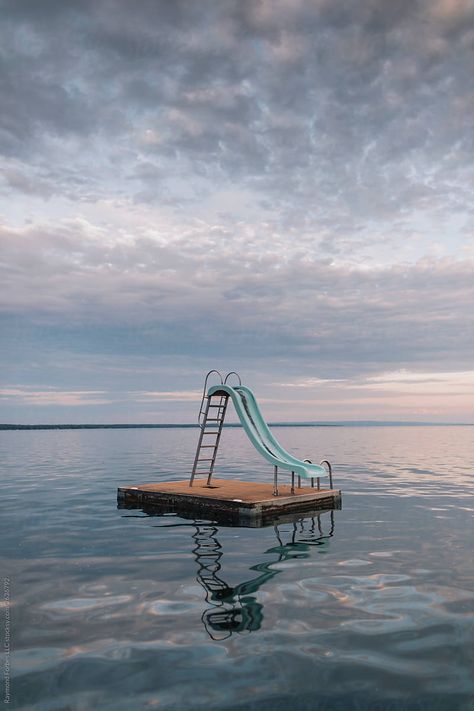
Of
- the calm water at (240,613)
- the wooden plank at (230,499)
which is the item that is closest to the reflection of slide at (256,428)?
the wooden plank at (230,499)

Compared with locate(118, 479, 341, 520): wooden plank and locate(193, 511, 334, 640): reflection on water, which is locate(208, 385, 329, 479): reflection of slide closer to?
locate(118, 479, 341, 520): wooden plank

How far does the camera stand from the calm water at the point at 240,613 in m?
5.39

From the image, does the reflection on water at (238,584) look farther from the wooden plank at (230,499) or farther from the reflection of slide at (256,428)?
the reflection of slide at (256,428)

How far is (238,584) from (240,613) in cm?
146

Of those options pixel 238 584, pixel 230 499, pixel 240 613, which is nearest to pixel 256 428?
pixel 230 499

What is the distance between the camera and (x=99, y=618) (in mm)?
7258

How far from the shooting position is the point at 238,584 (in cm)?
894

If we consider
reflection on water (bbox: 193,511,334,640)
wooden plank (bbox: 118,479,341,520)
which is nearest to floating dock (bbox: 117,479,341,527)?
wooden plank (bbox: 118,479,341,520)

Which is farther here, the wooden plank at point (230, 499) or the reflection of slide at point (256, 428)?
the reflection of slide at point (256, 428)

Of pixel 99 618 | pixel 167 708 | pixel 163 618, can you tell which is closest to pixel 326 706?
pixel 167 708

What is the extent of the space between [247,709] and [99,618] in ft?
9.49

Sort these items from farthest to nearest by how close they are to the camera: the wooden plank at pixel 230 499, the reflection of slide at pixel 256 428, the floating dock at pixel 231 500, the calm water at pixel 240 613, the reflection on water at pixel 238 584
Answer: the reflection of slide at pixel 256 428 → the wooden plank at pixel 230 499 → the floating dock at pixel 231 500 → the reflection on water at pixel 238 584 → the calm water at pixel 240 613

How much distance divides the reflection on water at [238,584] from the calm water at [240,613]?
4cm

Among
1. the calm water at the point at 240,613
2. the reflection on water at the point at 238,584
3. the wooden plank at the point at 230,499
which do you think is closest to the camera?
the calm water at the point at 240,613
